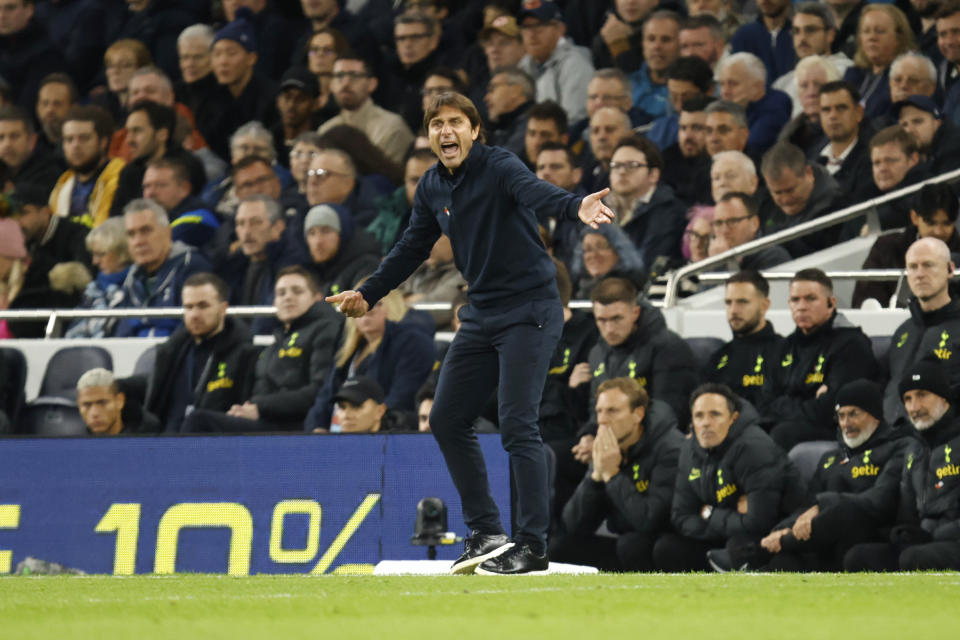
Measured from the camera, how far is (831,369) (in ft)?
32.6

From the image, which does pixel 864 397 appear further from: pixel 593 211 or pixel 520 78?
pixel 520 78

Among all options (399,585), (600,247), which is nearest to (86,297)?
(600,247)

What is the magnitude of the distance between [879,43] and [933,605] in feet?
25.8

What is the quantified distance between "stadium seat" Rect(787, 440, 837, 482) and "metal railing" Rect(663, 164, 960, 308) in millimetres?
1655

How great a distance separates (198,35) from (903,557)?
35.6ft

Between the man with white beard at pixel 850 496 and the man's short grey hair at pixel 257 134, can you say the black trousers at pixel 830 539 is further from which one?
the man's short grey hair at pixel 257 134

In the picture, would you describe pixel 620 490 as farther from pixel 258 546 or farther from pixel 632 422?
pixel 258 546

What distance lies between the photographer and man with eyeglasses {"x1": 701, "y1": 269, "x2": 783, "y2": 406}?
10.3 meters

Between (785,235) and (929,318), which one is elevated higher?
(785,235)

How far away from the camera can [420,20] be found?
15.9 meters

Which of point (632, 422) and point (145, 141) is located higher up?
point (145, 141)

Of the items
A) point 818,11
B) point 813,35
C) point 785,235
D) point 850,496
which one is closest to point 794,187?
point 785,235

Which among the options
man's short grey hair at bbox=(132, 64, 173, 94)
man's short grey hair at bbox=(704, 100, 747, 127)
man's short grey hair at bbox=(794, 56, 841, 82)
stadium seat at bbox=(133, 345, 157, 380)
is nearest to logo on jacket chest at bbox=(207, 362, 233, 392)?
stadium seat at bbox=(133, 345, 157, 380)

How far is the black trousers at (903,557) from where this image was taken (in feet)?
27.6
